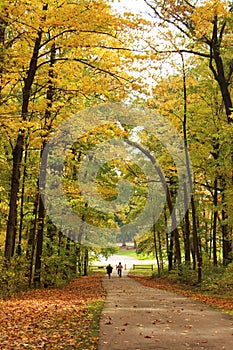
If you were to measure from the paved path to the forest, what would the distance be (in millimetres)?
5351

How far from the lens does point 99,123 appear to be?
20469 millimetres

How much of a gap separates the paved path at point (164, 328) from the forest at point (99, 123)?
17.6ft

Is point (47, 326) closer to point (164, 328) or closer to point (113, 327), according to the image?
point (113, 327)

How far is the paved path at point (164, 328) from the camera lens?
24.8ft

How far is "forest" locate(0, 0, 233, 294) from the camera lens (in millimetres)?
14141

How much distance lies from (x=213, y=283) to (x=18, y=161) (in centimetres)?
1057

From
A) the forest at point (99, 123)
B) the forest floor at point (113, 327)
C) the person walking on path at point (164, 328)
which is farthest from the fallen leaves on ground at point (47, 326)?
the forest at point (99, 123)

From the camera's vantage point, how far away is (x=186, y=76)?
76.7 feet

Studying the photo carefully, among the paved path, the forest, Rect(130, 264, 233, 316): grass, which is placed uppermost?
the forest

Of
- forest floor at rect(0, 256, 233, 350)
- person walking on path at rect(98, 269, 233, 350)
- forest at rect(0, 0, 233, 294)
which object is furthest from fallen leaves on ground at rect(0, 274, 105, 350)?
forest at rect(0, 0, 233, 294)

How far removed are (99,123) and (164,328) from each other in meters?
12.5

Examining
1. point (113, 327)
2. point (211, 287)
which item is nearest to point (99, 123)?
point (211, 287)

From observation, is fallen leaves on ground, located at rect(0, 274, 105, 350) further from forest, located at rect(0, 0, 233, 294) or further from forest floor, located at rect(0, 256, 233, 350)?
forest, located at rect(0, 0, 233, 294)

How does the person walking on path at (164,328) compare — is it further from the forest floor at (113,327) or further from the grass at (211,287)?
the grass at (211,287)
